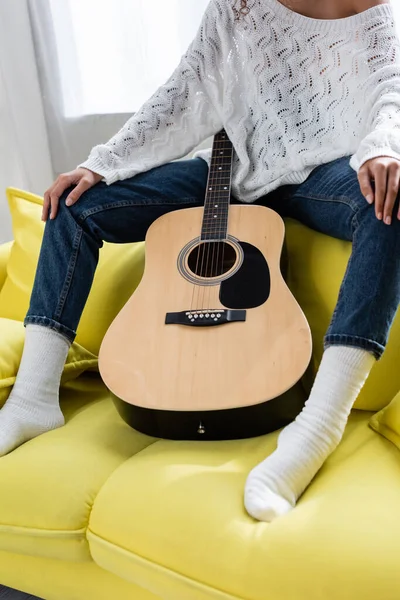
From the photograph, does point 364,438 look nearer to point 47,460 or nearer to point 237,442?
point 237,442

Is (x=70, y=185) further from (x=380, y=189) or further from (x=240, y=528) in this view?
(x=240, y=528)

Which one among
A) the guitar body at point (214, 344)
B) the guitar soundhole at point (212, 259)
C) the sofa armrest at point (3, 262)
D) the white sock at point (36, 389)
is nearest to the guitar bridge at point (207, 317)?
→ the guitar body at point (214, 344)

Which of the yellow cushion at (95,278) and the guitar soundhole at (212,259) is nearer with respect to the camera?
the guitar soundhole at (212,259)

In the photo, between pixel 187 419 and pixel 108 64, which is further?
pixel 108 64

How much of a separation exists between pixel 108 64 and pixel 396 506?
1799 mm

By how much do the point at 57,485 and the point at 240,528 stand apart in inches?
12.7

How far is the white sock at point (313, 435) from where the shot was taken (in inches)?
32.2

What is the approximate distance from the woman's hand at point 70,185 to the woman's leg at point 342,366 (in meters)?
0.59

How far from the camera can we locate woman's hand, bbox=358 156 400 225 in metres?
0.93

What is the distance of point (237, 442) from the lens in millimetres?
971

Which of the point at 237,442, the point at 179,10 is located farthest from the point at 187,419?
the point at 179,10

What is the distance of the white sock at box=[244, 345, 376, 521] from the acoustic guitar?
0.21 ft

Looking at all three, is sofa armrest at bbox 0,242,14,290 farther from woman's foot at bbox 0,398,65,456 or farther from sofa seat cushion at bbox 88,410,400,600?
sofa seat cushion at bbox 88,410,400,600

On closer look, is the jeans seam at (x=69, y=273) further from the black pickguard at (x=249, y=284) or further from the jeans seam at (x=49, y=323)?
the black pickguard at (x=249, y=284)
